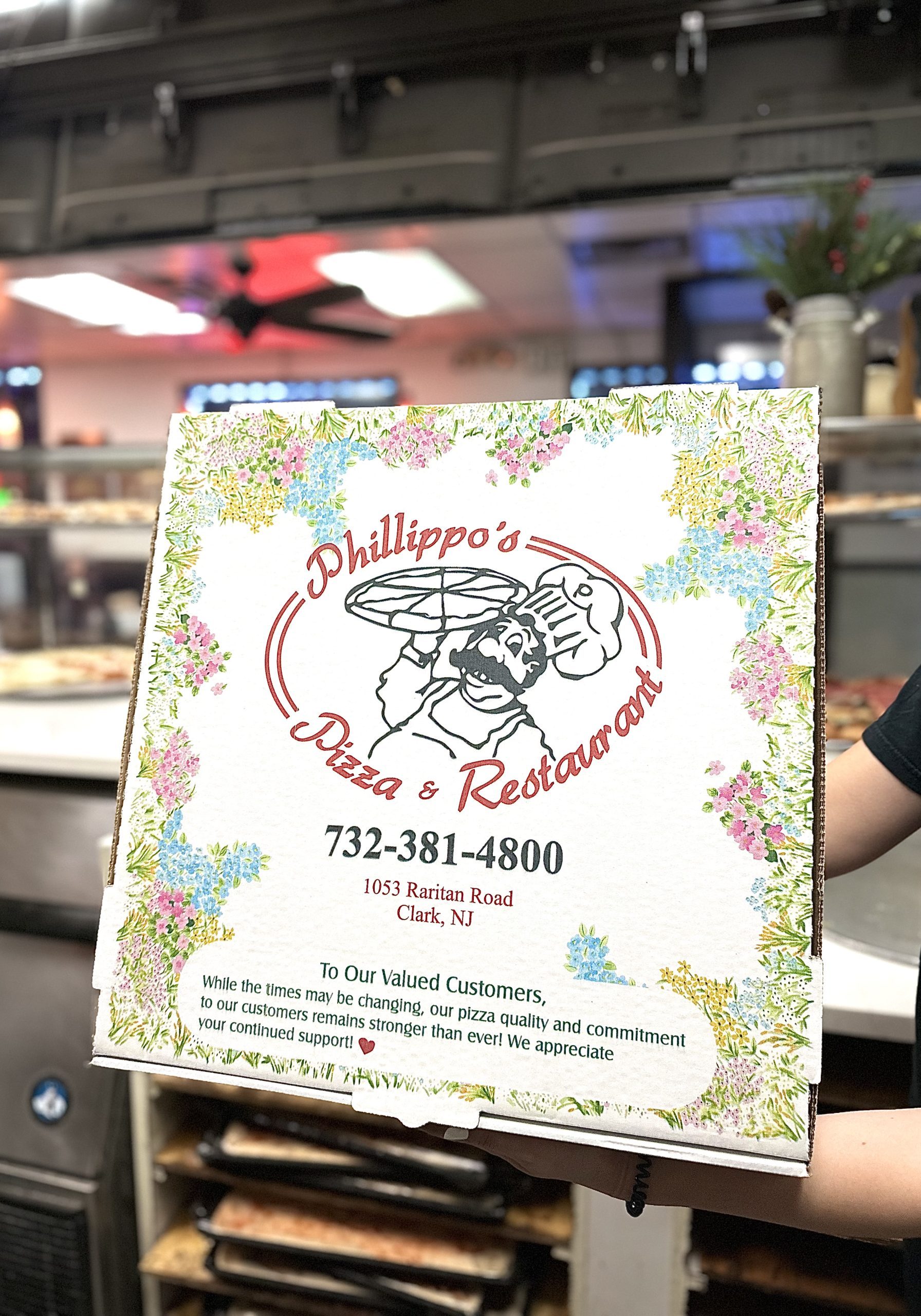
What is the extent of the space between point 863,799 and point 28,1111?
56.1 inches

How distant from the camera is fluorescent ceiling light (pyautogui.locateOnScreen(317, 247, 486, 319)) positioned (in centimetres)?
439

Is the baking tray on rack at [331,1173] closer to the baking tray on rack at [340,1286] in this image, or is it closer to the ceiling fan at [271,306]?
the baking tray on rack at [340,1286]

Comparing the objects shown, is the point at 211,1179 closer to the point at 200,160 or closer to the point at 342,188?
the point at 342,188

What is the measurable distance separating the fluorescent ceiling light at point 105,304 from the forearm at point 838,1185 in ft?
16.3

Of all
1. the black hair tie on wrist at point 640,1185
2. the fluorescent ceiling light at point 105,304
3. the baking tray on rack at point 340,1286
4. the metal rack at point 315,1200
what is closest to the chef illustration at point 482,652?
the black hair tie on wrist at point 640,1185

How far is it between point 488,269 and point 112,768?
375cm

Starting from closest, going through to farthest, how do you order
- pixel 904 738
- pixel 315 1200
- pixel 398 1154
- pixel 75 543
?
pixel 904 738
pixel 398 1154
pixel 315 1200
pixel 75 543

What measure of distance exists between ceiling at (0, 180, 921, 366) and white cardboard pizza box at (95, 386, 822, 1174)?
1.30 meters

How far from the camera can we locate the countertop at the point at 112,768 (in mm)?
973

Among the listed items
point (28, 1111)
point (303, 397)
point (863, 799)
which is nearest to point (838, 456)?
point (863, 799)

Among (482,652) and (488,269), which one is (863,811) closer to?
(482,652)

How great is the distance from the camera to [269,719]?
2.04ft

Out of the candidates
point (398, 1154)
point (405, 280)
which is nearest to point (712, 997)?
point (398, 1154)

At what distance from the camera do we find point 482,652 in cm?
60
